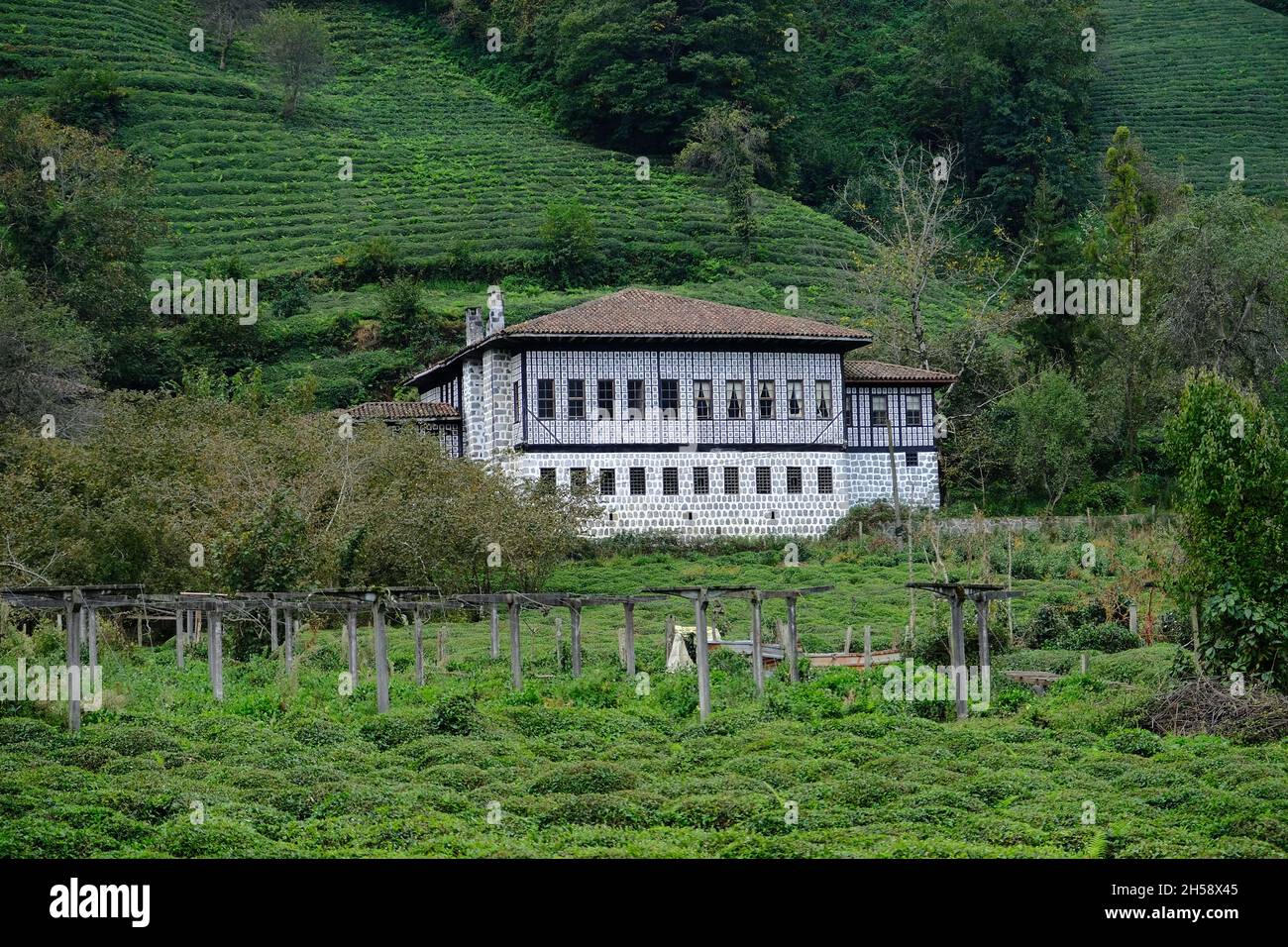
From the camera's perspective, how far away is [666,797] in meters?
20.0

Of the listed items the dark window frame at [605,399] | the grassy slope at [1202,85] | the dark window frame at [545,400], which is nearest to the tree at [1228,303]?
the dark window frame at [605,399]

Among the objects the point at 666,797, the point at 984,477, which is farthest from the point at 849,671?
the point at 984,477

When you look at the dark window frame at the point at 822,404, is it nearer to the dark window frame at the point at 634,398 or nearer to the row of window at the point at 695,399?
the row of window at the point at 695,399

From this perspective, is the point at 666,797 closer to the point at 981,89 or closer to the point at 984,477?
the point at 984,477

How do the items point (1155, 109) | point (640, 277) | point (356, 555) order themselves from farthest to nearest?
point (1155, 109), point (640, 277), point (356, 555)

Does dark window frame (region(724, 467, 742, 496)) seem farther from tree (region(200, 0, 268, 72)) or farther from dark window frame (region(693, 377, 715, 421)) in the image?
tree (region(200, 0, 268, 72))

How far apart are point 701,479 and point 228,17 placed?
60547 millimetres

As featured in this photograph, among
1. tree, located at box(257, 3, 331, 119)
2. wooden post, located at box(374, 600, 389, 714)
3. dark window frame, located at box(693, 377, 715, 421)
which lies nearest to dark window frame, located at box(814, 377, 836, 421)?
dark window frame, located at box(693, 377, 715, 421)

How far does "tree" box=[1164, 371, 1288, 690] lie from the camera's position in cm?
2469

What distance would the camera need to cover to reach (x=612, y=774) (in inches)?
819

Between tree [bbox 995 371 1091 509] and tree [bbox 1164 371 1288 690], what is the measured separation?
2412 cm

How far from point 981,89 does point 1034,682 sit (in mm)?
67208

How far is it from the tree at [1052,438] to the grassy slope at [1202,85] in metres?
43.1
